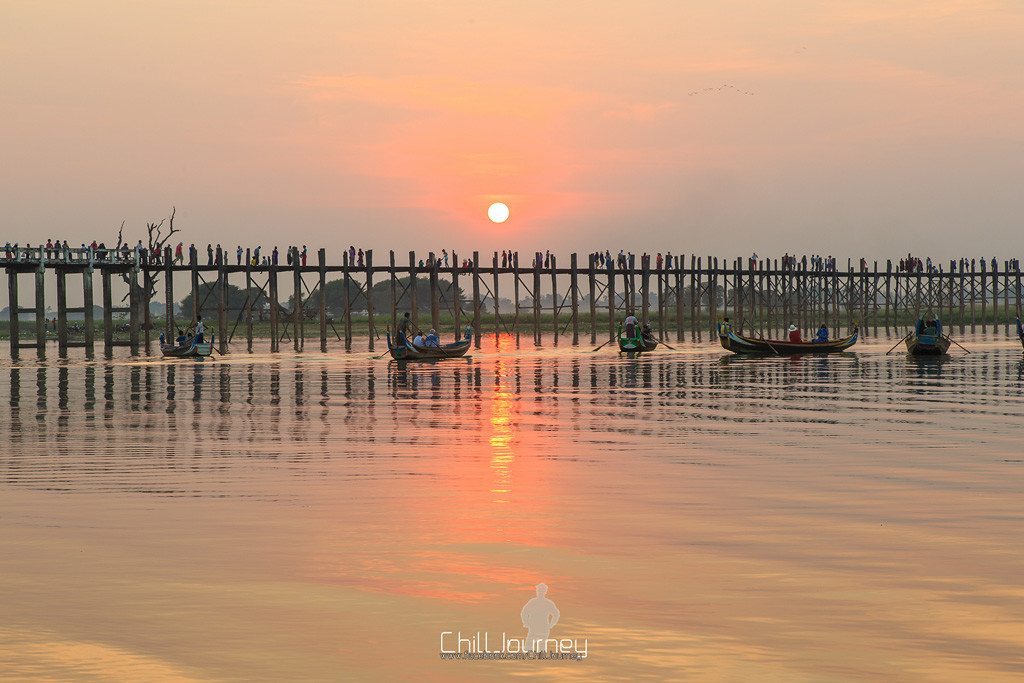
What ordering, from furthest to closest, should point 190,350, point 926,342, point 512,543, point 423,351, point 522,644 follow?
point 190,350 → point 423,351 → point 926,342 → point 512,543 → point 522,644

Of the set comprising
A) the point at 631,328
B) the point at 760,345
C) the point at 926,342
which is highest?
the point at 631,328

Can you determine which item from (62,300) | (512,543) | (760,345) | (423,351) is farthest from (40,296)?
(512,543)

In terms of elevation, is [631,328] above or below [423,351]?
above

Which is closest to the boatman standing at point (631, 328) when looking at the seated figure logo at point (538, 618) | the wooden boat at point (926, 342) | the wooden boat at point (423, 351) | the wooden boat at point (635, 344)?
the wooden boat at point (635, 344)

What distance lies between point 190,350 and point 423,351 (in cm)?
928

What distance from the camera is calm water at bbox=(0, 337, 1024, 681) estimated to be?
23.9 ft

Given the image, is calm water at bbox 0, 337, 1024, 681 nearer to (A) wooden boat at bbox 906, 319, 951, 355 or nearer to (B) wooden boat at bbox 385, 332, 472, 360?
(B) wooden boat at bbox 385, 332, 472, 360

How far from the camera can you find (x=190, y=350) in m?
50.2

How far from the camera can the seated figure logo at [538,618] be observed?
744cm

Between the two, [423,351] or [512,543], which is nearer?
[512,543]

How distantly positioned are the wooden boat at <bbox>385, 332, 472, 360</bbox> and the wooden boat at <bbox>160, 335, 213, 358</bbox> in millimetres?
7627

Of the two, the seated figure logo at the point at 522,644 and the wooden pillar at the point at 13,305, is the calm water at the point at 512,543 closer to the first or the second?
the seated figure logo at the point at 522,644

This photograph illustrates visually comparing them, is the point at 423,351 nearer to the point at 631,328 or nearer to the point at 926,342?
the point at 631,328

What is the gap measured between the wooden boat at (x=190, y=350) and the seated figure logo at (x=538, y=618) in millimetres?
43498
